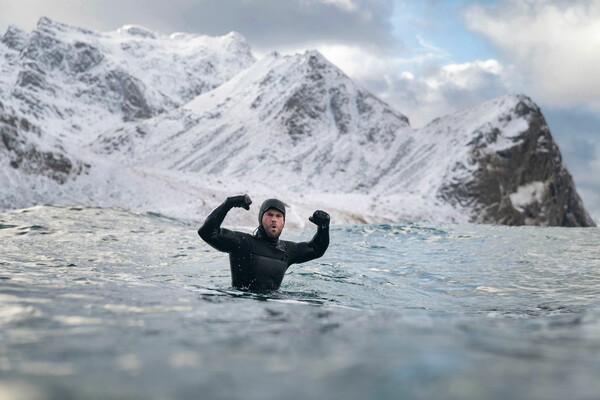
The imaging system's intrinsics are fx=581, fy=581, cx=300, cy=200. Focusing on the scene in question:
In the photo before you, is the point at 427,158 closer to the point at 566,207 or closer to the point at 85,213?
the point at 566,207

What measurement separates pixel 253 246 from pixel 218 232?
672 millimetres

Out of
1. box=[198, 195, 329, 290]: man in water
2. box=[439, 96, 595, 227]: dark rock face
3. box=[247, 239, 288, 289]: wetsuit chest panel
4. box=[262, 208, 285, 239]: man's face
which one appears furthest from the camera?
box=[439, 96, 595, 227]: dark rock face

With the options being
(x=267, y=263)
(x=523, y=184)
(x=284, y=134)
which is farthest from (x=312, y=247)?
(x=284, y=134)

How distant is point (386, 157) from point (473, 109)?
18.4 meters

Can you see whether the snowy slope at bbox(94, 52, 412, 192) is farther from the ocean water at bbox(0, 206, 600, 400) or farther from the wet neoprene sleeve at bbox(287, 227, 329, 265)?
the ocean water at bbox(0, 206, 600, 400)

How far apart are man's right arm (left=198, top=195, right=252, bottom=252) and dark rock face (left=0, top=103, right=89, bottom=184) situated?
38597mm

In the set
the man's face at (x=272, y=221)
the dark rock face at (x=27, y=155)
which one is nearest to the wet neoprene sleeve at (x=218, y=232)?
the man's face at (x=272, y=221)

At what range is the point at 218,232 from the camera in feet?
31.6

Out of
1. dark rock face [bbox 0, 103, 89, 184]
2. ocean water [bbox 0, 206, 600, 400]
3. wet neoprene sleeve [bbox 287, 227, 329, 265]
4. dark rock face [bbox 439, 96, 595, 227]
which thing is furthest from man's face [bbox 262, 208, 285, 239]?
dark rock face [bbox 439, 96, 595, 227]

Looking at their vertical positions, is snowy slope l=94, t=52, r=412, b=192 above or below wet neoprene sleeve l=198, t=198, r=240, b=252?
above

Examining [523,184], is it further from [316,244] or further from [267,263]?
[267,263]

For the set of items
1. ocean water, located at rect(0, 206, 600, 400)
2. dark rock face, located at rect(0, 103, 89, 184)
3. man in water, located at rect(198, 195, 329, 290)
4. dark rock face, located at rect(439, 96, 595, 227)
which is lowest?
ocean water, located at rect(0, 206, 600, 400)

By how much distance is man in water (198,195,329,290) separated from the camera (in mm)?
9539

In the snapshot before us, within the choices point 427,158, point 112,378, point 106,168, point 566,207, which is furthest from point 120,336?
point 566,207
